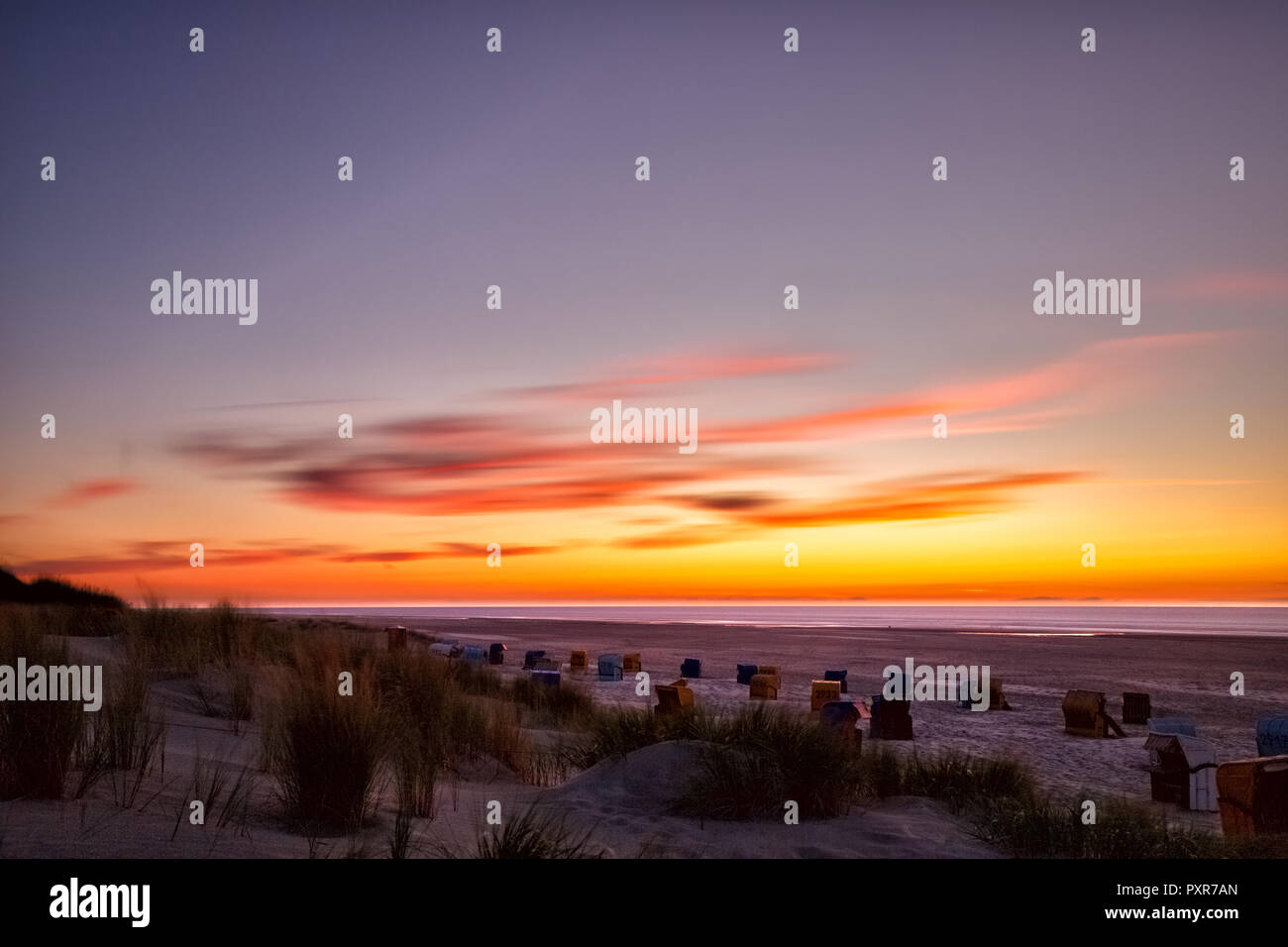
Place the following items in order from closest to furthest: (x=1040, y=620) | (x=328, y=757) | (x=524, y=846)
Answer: (x=524, y=846) < (x=328, y=757) < (x=1040, y=620)

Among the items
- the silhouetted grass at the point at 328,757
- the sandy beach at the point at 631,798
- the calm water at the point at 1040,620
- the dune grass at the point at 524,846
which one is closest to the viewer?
the dune grass at the point at 524,846

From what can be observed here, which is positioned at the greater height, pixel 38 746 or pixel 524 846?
pixel 38 746

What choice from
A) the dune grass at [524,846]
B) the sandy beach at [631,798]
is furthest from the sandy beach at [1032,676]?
the dune grass at [524,846]

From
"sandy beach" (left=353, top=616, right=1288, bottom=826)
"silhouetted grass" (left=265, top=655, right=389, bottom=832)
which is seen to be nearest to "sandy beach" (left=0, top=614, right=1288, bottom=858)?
"sandy beach" (left=353, top=616, right=1288, bottom=826)

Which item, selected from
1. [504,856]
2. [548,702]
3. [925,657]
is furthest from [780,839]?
[925,657]

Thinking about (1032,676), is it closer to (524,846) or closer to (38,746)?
(524,846)

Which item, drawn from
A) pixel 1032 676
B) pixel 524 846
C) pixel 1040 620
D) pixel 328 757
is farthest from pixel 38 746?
pixel 1040 620

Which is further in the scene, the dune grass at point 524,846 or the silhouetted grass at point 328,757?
the silhouetted grass at point 328,757

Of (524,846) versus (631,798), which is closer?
(524,846)

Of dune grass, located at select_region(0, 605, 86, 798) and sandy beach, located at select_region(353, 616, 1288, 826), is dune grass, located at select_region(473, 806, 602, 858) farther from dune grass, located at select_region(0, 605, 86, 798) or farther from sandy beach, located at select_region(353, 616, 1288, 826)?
sandy beach, located at select_region(353, 616, 1288, 826)

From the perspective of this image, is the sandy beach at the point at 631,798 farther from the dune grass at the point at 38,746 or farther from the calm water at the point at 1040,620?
the calm water at the point at 1040,620

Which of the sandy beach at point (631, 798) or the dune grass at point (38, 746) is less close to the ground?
the dune grass at point (38, 746)

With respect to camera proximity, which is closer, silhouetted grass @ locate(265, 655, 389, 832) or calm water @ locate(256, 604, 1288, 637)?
silhouetted grass @ locate(265, 655, 389, 832)
